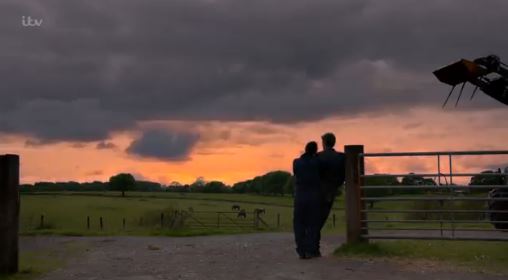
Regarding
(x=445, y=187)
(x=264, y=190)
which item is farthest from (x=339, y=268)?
(x=264, y=190)

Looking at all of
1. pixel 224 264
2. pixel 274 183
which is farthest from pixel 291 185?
pixel 274 183

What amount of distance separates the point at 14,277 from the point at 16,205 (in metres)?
1.06

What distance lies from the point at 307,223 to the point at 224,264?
1523 millimetres

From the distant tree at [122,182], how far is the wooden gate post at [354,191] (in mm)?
82652

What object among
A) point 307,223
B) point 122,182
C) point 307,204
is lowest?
point 307,223

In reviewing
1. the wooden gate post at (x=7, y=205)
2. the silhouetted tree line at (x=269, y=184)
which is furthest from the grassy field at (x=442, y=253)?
→ the silhouetted tree line at (x=269, y=184)

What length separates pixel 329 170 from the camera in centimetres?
1132

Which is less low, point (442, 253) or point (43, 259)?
point (442, 253)

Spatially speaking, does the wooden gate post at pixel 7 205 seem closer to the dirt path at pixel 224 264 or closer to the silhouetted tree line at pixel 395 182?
the dirt path at pixel 224 264

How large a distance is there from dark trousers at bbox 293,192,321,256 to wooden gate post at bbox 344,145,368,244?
2.07 feet

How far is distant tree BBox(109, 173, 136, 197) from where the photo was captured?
92.3 metres

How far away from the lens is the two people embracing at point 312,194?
1092 centimetres

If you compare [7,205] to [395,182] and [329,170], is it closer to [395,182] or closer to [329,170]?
[329,170]

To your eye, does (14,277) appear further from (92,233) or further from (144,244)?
(92,233)
